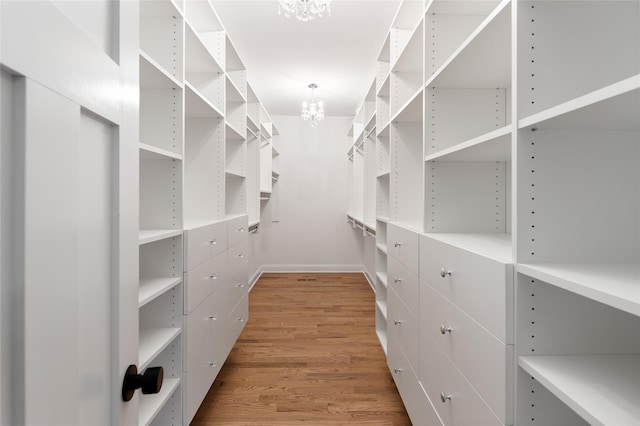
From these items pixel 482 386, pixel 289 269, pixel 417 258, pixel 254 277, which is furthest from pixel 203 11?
pixel 289 269

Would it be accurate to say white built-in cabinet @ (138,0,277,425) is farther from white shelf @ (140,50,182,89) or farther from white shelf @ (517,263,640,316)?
white shelf @ (517,263,640,316)

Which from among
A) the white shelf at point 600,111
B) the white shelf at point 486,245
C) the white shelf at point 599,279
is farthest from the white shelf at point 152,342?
the white shelf at point 600,111

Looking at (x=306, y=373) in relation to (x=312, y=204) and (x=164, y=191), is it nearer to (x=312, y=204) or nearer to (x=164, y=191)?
(x=164, y=191)

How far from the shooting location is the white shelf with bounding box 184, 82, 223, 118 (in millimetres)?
1744

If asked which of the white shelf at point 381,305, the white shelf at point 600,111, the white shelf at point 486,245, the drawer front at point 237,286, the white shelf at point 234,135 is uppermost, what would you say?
the white shelf at point 234,135

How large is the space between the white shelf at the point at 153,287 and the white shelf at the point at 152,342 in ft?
0.63

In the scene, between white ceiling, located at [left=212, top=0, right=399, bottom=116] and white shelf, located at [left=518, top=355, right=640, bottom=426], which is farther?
white ceiling, located at [left=212, top=0, right=399, bottom=116]

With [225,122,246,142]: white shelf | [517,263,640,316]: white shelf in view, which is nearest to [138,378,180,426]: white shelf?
[517,263,640,316]: white shelf

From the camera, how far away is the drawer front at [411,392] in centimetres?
143

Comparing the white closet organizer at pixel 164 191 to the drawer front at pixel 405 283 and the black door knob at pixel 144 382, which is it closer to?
the black door knob at pixel 144 382

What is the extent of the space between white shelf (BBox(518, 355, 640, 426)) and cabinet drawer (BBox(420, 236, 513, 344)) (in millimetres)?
105

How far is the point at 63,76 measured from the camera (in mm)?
449

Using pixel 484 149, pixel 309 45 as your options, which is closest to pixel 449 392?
pixel 484 149

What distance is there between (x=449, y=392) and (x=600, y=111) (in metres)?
0.98
